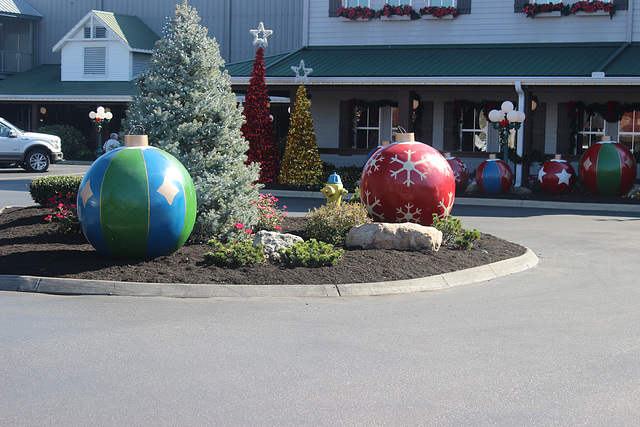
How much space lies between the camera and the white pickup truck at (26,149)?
29.0 m

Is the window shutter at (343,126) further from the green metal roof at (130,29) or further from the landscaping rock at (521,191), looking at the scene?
the green metal roof at (130,29)

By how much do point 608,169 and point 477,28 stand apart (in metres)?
7.67

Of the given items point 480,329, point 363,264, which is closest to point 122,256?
point 363,264

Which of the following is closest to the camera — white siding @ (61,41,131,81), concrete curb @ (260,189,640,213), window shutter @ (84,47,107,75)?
concrete curb @ (260,189,640,213)

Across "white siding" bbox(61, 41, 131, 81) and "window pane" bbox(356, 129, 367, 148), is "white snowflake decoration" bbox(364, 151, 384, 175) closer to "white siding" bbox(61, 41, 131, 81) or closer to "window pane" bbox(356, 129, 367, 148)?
"window pane" bbox(356, 129, 367, 148)

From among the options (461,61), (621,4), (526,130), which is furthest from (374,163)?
(621,4)

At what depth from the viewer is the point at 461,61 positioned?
24734mm

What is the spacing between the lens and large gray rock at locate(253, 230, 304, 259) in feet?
34.3

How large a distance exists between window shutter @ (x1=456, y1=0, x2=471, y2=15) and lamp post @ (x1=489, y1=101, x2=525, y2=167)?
5154mm

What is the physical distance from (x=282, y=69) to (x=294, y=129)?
318 centimetres

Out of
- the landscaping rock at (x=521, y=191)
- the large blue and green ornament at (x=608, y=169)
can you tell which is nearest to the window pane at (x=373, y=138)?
the landscaping rock at (x=521, y=191)

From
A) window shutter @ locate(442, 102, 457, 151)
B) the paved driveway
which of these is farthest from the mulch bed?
window shutter @ locate(442, 102, 457, 151)

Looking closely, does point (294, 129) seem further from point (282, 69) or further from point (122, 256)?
point (122, 256)

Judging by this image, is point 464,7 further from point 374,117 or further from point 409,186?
point 409,186
